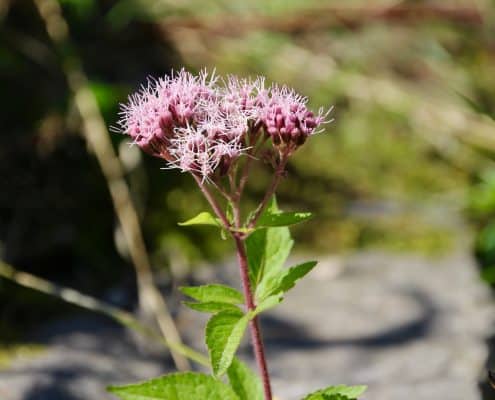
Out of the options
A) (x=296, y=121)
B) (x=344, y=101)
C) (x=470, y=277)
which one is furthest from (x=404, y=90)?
(x=296, y=121)

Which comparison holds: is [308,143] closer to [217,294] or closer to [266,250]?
[266,250]

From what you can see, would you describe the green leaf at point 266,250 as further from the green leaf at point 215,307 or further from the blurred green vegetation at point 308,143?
the blurred green vegetation at point 308,143

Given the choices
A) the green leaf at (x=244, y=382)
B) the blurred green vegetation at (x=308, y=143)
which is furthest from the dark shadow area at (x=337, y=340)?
the green leaf at (x=244, y=382)

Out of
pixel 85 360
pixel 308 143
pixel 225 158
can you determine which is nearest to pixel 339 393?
pixel 225 158

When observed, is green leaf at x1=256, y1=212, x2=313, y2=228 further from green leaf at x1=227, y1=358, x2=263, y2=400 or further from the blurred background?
the blurred background

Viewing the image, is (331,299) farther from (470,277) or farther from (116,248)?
(116,248)

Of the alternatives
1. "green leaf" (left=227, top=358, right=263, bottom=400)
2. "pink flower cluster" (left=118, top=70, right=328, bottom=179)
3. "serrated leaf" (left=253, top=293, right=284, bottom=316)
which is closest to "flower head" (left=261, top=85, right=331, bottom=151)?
"pink flower cluster" (left=118, top=70, right=328, bottom=179)
